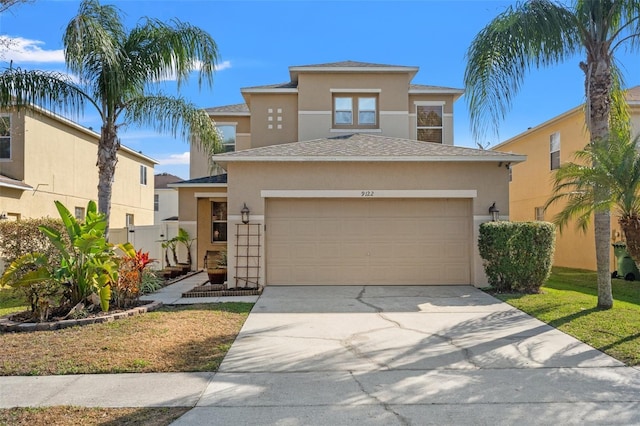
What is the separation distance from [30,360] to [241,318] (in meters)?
3.61

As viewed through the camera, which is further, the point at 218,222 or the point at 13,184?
the point at 218,222

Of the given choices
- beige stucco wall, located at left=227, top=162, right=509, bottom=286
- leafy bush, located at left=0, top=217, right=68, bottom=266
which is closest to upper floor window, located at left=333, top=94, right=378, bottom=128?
beige stucco wall, located at left=227, top=162, right=509, bottom=286

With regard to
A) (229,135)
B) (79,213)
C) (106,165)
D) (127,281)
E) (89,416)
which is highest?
(229,135)

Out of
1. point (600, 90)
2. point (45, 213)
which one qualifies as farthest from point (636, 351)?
point (45, 213)

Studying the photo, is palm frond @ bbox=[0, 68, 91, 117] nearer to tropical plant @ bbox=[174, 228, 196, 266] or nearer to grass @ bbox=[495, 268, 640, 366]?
tropical plant @ bbox=[174, 228, 196, 266]

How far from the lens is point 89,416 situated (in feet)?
15.6

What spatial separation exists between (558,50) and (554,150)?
11.2 meters

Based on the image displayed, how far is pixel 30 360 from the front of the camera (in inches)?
256

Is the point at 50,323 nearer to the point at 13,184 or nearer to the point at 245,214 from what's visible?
the point at 245,214

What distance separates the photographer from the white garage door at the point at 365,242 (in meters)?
12.8

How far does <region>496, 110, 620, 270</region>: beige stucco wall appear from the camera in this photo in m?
17.5

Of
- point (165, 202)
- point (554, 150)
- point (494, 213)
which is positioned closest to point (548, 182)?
point (554, 150)

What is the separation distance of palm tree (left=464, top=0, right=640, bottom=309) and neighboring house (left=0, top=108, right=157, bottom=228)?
1067 centimetres

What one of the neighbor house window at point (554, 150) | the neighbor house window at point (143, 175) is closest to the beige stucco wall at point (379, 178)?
the neighbor house window at point (554, 150)
